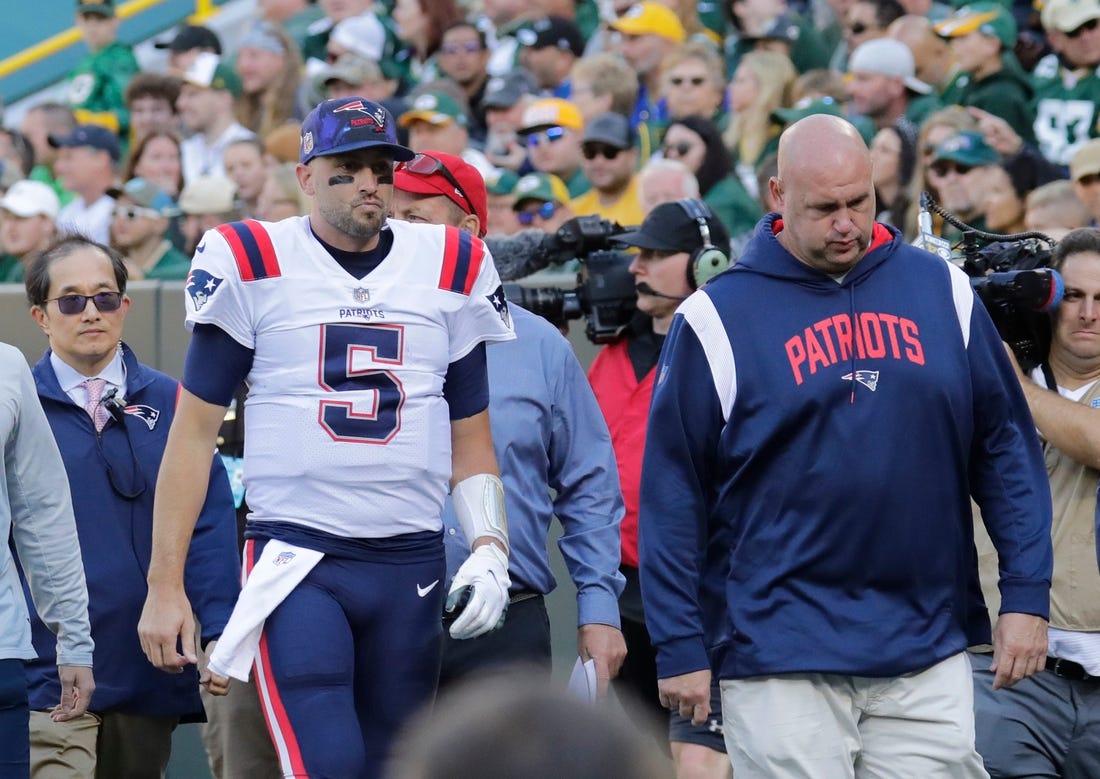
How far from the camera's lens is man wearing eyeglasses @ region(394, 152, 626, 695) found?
18.3 feet

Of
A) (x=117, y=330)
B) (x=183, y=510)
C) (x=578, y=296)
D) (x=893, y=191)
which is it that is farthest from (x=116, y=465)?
(x=893, y=191)

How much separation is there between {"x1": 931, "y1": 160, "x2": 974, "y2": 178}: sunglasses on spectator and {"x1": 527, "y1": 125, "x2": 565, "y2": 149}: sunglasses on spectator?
103 inches

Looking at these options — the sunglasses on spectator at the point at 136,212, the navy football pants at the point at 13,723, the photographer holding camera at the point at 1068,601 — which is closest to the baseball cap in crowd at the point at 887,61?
the sunglasses on spectator at the point at 136,212

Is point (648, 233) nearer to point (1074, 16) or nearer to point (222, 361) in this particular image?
point (222, 361)

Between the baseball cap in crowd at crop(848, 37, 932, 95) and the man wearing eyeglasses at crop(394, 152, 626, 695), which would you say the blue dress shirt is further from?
the baseball cap in crowd at crop(848, 37, 932, 95)

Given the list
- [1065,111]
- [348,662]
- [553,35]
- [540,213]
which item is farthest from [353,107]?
[553,35]

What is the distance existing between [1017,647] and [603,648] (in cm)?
130

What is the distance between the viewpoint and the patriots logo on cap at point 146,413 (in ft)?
20.1

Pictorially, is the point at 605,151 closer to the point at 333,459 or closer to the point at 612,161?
the point at 612,161

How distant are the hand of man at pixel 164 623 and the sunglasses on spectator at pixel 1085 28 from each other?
259 inches

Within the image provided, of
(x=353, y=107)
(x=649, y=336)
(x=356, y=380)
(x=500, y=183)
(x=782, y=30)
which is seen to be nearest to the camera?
(x=356, y=380)

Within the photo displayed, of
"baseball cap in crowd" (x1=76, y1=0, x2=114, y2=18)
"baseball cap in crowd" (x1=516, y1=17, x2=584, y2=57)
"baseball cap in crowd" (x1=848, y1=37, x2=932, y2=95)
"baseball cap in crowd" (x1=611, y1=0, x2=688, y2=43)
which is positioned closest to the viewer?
"baseball cap in crowd" (x1=848, y1=37, x2=932, y2=95)

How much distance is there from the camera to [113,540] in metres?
6.00

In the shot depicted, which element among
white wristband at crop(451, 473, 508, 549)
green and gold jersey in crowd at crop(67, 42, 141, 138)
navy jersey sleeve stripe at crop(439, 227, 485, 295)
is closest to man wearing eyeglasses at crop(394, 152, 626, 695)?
white wristband at crop(451, 473, 508, 549)
